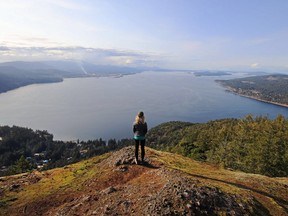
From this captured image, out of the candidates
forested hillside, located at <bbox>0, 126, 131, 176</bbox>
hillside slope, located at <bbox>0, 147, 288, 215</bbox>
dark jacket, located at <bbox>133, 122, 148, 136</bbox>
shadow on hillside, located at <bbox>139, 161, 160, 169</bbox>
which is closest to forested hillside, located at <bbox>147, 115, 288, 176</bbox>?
hillside slope, located at <bbox>0, 147, 288, 215</bbox>

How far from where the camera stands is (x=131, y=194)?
438 inches

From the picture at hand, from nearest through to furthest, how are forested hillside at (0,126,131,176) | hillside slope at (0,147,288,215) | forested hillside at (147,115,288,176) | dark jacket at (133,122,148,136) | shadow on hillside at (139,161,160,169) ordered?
1. hillside slope at (0,147,288,215)
2. dark jacket at (133,122,148,136)
3. shadow on hillside at (139,161,160,169)
4. forested hillside at (147,115,288,176)
5. forested hillside at (0,126,131,176)

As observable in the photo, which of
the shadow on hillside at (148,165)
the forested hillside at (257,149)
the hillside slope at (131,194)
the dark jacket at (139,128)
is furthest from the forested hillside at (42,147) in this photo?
the dark jacket at (139,128)

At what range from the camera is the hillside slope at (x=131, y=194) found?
10.1m

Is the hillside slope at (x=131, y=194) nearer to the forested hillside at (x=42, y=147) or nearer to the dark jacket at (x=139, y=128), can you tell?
the dark jacket at (x=139, y=128)

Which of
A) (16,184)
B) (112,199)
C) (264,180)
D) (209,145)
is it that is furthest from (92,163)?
(209,145)

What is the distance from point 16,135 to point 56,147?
26385 millimetres

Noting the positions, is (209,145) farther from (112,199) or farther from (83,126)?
(83,126)

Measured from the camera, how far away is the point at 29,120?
530 feet

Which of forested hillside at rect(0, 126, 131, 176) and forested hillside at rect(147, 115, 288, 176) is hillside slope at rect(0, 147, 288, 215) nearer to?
forested hillside at rect(147, 115, 288, 176)

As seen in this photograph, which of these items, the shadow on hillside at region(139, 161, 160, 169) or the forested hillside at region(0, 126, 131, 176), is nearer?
the shadow on hillside at region(139, 161, 160, 169)

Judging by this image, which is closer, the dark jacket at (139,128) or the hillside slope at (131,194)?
the hillside slope at (131,194)

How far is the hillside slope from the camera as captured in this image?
33.0ft

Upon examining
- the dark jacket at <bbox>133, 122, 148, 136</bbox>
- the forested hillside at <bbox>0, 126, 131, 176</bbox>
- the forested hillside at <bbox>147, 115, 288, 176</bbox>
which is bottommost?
the forested hillside at <bbox>0, 126, 131, 176</bbox>
